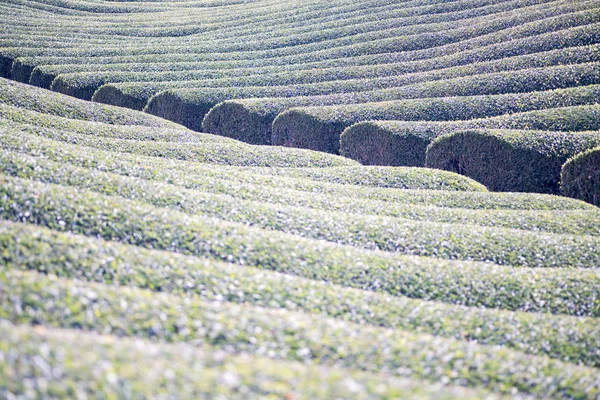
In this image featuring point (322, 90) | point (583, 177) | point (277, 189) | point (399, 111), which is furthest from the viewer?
point (322, 90)

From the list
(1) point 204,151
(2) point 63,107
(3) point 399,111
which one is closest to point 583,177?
(3) point 399,111

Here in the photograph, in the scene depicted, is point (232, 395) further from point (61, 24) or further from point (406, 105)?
point (61, 24)

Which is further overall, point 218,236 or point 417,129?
point 417,129

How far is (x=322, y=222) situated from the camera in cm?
931

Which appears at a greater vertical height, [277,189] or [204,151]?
[204,151]

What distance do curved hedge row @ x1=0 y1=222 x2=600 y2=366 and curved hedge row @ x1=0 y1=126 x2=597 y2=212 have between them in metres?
3.53

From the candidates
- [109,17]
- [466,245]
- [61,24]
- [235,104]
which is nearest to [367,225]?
[466,245]

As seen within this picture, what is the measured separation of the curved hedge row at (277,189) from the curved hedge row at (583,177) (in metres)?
0.88

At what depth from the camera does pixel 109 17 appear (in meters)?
36.0

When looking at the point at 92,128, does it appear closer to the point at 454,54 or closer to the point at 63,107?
the point at 63,107

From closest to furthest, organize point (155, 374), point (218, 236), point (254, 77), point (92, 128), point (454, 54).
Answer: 1. point (155, 374)
2. point (218, 236)
3. point (92, 128)
4. point (454, 54)
5. point (254, 77)

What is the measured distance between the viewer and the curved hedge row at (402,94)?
697 inches

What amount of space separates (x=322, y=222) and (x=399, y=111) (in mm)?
9194

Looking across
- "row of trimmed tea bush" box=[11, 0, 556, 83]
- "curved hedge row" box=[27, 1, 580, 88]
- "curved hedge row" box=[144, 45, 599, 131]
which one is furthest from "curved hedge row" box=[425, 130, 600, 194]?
"curved hedge row" box=[27, 1, 580, 88]
